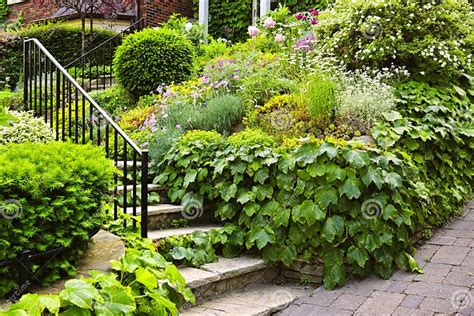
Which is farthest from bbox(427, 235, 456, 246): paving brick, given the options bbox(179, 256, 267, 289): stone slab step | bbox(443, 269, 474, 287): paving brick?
bbox(179, 256, 267, 289): stone slab step

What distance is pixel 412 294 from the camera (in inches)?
147

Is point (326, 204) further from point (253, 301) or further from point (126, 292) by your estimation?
point (126, 292)

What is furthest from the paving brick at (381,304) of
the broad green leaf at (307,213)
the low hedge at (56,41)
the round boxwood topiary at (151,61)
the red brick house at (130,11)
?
the low hedge at (56,41)

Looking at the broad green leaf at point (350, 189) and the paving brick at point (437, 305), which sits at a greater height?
the broad green leaf at point (350, 189)

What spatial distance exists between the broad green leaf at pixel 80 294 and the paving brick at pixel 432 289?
7.42ft

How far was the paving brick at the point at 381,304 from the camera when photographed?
3.52m

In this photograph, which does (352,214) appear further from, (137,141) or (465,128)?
(137,141)

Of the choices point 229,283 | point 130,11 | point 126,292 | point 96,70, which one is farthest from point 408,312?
point 130,11

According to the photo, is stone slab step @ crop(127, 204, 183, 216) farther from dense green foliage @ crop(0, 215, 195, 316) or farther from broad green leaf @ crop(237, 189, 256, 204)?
dense green foliage @ crop(0, 215, 195, 316)

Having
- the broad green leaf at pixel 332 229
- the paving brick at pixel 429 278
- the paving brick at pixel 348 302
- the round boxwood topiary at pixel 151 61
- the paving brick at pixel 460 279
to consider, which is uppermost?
the round boxwood topiary at pixel 151 61

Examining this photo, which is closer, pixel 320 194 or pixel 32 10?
pixel 320 194

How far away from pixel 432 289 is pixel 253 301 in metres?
1.29

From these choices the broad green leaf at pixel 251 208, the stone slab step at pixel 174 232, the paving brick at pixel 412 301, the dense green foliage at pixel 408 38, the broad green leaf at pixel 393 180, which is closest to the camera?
the paving brick at pixel 412 301

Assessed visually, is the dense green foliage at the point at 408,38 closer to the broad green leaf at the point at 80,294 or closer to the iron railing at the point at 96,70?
the iron railing at the point at 96,70
